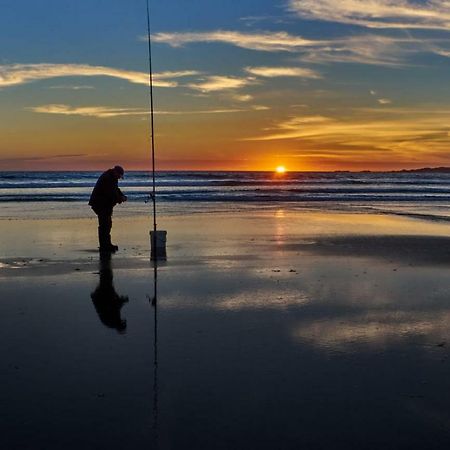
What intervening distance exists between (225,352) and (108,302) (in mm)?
2454

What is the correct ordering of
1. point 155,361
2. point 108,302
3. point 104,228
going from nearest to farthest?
point 155,361 < point 108,302 < point 104,228

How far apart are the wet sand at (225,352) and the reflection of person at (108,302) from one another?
0.08 ft

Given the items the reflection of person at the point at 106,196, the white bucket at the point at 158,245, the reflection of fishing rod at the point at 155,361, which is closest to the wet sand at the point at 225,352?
the reflection of fishing rod at the point at 155,361

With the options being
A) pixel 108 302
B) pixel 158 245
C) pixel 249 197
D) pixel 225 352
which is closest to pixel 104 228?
pixel 158 245

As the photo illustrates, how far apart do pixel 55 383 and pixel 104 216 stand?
761cm

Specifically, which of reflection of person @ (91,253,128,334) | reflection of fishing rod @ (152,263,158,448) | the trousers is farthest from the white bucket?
reflection of fishing rod @ (152,263,158,448)

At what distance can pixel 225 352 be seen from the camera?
18.0 ft

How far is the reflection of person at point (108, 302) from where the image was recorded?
6500mm

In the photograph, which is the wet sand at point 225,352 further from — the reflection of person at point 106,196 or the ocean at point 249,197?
the ocean at point 249,197

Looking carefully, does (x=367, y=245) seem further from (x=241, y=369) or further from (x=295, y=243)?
(x=241, y=369)

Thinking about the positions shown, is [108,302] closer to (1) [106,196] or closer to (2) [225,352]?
(2) [225,352]

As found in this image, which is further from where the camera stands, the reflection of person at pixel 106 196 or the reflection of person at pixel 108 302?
the reflection of person at pixel 106 196

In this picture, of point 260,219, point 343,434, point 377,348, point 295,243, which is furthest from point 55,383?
point 260,219

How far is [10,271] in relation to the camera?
9648mm
